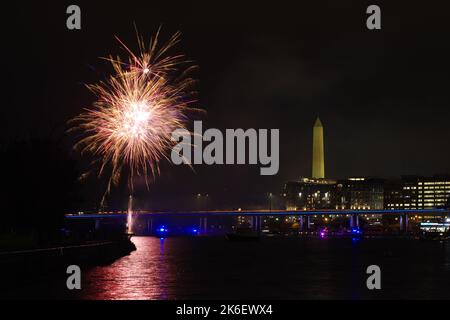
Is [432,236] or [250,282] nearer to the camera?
[250,282]

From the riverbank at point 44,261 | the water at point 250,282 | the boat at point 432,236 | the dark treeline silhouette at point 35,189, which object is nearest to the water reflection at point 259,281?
the water at point 250,282

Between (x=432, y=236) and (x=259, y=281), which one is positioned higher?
(x=259, y=281)

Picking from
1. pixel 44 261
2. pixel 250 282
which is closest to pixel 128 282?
pixel 44 261

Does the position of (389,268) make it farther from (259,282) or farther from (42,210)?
(42,210)

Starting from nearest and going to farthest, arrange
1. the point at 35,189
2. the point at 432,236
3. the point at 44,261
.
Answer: the point at 44,261 → the point at 35,189 → the point at 432,236

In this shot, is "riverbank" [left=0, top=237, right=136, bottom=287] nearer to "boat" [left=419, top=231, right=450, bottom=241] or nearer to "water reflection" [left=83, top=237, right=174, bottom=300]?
"water reflection" [left=83, top=237, right=174, bottom=300]

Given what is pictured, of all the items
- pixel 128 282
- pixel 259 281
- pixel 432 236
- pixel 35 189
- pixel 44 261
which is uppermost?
pixel 35 189

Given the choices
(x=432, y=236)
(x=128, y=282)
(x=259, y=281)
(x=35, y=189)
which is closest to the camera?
(x=128, y=282)

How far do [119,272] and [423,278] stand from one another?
23712 millimetres

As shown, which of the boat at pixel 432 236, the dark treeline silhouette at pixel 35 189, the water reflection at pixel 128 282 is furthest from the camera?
the boat at pixel 432 236

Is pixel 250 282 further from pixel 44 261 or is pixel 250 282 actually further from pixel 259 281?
pixel 44 261

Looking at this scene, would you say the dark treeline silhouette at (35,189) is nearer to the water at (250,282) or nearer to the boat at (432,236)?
the water at (250,282)

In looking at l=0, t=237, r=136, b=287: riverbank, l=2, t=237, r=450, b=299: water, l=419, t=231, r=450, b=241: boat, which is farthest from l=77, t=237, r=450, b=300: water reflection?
l=419, t=231, r=450, b=241: boat

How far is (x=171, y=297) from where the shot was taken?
42500 millimetres
